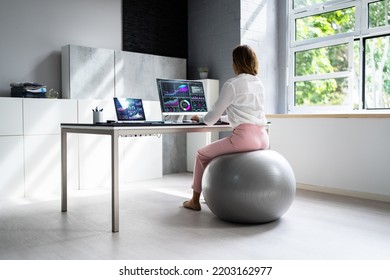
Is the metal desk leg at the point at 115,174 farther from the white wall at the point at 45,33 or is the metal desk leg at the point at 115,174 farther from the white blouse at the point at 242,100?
the white wall at the point at 45,33

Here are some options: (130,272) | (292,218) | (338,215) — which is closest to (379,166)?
(338,215)

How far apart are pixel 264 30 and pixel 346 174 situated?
2.35 metres

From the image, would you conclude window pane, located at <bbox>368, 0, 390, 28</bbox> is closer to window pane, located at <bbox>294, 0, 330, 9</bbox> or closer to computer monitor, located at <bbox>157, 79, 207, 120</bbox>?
window pane, located at <bbox>294, 0, 330, 9</bbox>

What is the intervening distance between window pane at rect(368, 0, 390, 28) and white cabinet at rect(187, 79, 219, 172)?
83.1 inches

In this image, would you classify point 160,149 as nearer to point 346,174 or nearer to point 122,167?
point 122,167

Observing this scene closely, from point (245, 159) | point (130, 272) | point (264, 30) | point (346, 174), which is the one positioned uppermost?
point (264, 30)

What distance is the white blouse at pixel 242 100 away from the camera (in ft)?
10.1

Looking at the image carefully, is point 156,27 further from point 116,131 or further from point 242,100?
point 116,131

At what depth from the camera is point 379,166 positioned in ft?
13.0

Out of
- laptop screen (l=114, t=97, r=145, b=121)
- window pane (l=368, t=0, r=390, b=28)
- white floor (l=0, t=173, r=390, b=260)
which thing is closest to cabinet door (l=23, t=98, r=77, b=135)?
white floor (l=0, t=173, r=390, b=260)

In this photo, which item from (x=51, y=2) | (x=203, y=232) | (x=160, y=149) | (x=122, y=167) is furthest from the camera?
(x=160, y=149)

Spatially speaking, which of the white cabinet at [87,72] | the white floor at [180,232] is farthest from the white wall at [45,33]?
the white floor at [180,232]

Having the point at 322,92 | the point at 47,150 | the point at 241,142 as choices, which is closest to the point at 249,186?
the point at 241,142

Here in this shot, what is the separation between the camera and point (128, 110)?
3371 millimetres
